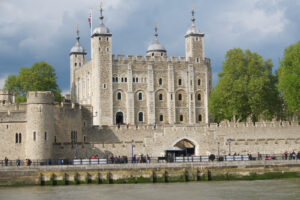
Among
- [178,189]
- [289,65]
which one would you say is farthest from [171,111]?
[178,189]

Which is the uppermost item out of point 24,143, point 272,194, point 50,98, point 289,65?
point 289,65

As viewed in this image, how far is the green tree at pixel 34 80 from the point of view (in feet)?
263

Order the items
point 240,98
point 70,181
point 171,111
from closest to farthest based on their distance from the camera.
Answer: point 70,181, point 240,98, point 171,111

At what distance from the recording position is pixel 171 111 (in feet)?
255

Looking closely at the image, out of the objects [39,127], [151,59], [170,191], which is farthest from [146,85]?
[170,191]

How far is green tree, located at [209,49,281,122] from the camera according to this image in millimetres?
68625

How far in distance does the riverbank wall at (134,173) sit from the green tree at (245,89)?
20836mm

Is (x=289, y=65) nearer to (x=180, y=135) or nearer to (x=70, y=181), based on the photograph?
(x=180, y=135)

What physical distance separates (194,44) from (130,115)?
1240 cm

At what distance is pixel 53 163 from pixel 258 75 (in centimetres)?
3027

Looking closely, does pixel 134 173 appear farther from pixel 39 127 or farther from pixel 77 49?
pixel 77 49

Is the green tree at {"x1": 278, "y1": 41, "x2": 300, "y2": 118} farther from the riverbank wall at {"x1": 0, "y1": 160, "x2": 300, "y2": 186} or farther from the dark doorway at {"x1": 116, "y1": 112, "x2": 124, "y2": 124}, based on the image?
the dark doorway at {"x1": 116, "y1": 112, "x2": 124, "y2": 124}

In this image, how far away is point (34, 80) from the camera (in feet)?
264

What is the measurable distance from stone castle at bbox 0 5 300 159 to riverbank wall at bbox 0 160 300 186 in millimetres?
4058
